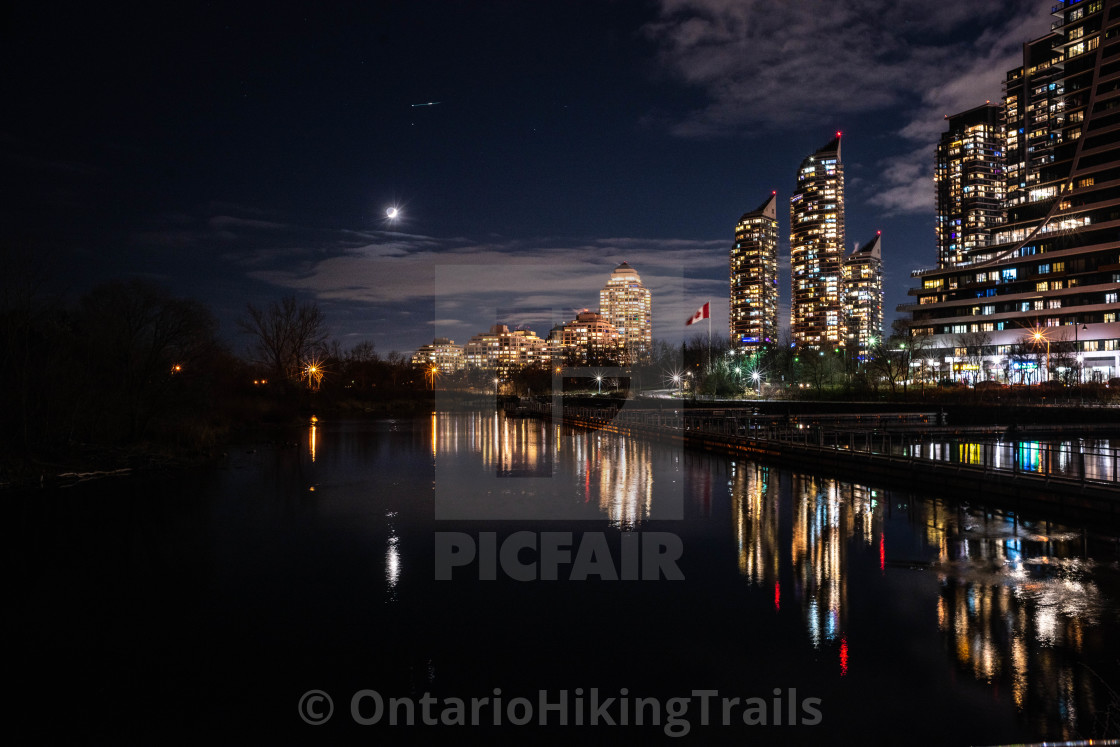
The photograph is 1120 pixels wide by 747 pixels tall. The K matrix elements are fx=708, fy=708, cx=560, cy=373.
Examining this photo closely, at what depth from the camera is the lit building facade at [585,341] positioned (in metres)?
143

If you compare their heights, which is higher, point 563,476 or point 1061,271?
point 1061,271

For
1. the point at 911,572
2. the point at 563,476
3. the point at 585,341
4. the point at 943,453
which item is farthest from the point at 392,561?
the point at 585,341

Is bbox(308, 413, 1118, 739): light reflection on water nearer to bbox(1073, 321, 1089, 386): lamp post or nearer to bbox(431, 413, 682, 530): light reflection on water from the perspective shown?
bbox(431, 413, 682, 530): light reflection on water

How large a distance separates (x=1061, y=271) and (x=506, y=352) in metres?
97.7

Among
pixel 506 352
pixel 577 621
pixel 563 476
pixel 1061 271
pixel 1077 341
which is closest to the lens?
pixel 577 621

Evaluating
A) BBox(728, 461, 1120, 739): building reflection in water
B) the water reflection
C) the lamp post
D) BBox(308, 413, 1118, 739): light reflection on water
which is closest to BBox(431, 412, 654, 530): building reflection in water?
BBox(308, 413, 1118, 739): light reflection on water

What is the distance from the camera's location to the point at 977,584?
458 inches

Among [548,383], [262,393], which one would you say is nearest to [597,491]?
[262,393]

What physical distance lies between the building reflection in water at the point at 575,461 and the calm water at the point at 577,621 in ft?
2.10

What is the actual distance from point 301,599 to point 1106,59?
12307cm

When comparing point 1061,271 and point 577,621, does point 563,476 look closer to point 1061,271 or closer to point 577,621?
point 577,621

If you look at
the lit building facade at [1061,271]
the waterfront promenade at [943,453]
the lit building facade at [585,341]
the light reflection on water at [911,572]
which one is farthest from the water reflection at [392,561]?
the lit building facade at [585,341]

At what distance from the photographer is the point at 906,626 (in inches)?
387

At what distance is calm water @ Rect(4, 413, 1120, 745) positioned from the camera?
299 inches
